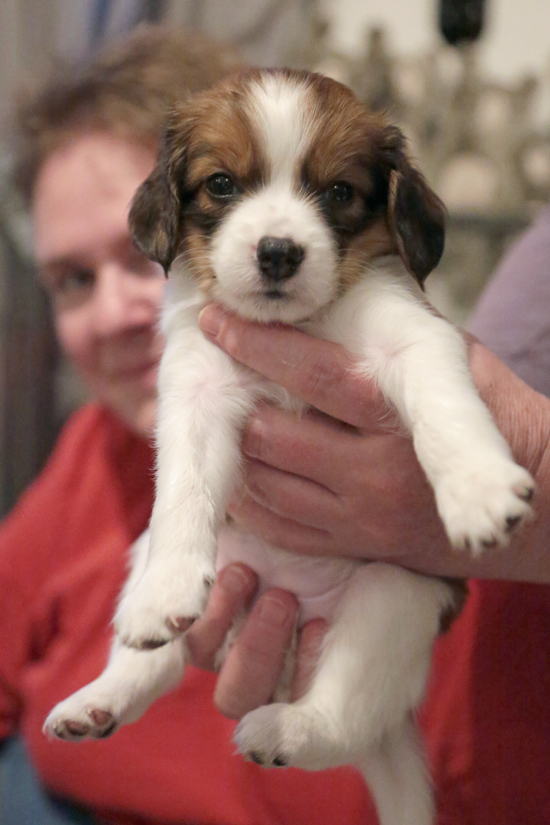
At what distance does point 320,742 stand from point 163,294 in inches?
31.4

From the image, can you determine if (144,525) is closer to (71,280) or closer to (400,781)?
(71,280)

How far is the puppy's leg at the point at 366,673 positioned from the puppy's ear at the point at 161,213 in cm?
61

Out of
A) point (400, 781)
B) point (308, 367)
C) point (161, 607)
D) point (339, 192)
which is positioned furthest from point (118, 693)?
point (339, 192)

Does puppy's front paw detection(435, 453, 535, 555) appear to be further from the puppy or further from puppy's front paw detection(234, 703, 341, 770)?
puppy's front paw detection(234, 703, 341, 770)

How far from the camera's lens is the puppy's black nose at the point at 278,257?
37.0 inches

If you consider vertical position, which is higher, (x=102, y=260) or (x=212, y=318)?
(x=212, y=318)

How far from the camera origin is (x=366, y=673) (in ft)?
3.43

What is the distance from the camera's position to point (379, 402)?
3.29 ft

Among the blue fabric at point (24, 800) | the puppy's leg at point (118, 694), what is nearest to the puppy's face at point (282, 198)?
the puppy's leg at point (118, 694)

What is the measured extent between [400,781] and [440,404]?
0.66m

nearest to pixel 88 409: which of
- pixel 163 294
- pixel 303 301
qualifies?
pixel 163 294

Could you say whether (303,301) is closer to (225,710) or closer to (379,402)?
(379,402)

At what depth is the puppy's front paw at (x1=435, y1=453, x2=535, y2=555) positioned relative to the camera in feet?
2.43

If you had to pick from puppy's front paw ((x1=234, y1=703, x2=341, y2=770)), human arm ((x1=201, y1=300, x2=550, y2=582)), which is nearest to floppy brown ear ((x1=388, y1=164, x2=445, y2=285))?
human arm ((x1=201, y1=300, x2=550, y2=582))
